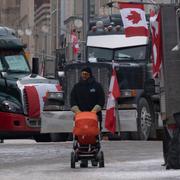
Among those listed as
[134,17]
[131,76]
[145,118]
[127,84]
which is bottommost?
[145,118]

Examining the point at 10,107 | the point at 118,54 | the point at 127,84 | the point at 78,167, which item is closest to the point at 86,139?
the point at 78,167

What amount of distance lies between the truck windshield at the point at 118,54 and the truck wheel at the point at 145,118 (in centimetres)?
212

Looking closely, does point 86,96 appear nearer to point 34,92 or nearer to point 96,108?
point 96,108

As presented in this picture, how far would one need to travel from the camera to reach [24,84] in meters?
22.6

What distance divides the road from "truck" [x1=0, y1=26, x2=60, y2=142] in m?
1.70

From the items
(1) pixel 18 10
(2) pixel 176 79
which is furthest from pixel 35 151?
(1) pixel 18 10

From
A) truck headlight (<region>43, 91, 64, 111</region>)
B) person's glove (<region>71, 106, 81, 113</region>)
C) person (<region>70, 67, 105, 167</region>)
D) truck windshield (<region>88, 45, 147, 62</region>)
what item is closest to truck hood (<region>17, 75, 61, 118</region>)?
truck headlight (<region>43, 91, 64, 111</region>)

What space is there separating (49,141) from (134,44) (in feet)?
12.5

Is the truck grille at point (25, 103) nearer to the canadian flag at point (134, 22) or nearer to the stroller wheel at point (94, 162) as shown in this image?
the canadian flag at point (134, 22)

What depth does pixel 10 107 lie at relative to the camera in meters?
22.3

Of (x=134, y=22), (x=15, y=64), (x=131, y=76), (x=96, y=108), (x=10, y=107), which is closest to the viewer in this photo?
(x=96, y=108)

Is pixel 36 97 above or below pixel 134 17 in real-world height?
below

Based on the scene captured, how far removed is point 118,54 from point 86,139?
10902mm

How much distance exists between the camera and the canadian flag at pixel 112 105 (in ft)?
73.2
